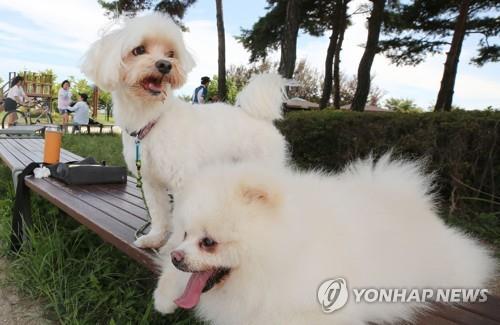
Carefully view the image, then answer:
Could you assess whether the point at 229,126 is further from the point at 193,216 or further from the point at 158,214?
the point at 193,216

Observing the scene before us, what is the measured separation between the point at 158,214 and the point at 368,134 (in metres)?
3.62

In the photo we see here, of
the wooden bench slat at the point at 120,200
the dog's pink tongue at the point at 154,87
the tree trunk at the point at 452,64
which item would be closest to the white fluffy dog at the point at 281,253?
the dog's pink tongue at the point at 154,87

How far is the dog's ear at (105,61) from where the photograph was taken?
1997mm

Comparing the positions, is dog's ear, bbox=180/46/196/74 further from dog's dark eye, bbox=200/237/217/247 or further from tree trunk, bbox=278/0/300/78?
tree trunk, bbox=278/0/300/78

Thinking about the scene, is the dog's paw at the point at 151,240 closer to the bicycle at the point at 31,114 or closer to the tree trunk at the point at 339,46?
the bicycle at the point at 31,114

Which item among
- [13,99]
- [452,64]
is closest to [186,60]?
[452,64]

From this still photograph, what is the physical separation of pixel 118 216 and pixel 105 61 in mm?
→ 1029

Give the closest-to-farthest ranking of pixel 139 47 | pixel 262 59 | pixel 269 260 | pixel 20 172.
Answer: pixel 269 260 → pixel 139 47 → pixel 20 172 → pixel 262 59

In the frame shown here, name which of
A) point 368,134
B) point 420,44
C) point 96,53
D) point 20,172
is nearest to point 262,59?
point 420,44

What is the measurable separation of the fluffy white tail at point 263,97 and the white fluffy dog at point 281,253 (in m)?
0.99

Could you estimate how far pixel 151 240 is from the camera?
2.01 metres

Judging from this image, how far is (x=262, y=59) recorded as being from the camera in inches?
526

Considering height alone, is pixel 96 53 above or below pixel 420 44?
below

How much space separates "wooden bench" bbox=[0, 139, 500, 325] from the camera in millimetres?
1411
